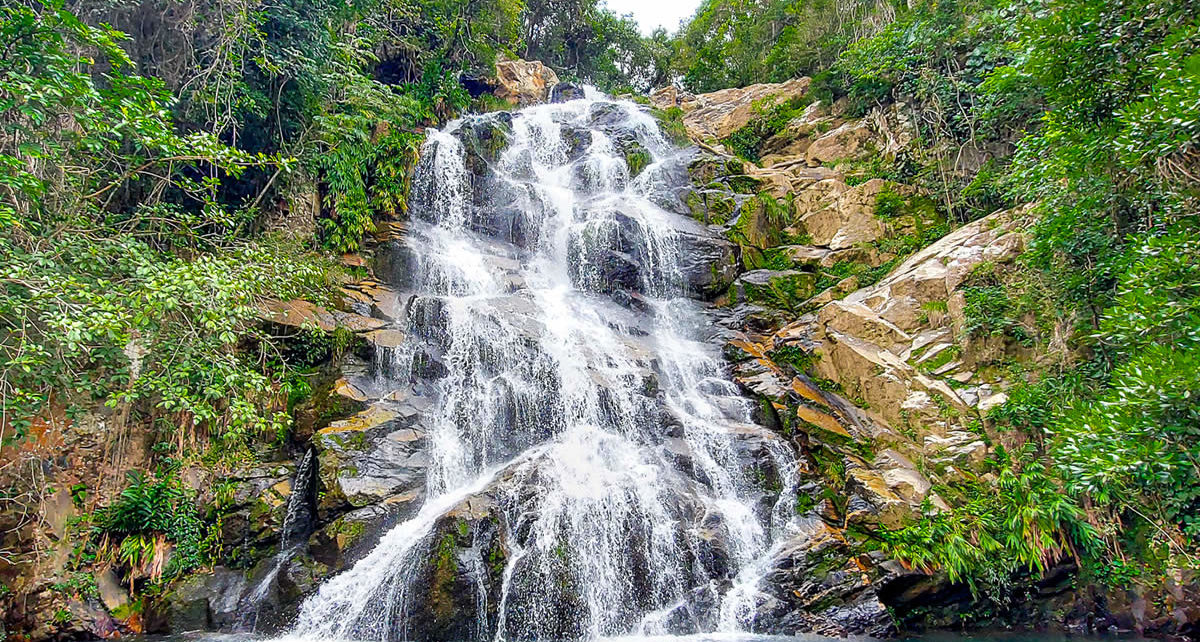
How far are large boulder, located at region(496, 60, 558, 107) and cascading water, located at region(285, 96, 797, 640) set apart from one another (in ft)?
23.7

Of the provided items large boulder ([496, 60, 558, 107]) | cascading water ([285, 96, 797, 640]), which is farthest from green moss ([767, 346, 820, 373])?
large boulder ([496, 60, 558, 107])

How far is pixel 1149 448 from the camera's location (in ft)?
16.9

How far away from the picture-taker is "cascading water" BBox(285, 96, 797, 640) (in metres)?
7.84

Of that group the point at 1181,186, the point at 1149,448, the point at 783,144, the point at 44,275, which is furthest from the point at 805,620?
the point at 783,144

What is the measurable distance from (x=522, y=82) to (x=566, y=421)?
1945cm

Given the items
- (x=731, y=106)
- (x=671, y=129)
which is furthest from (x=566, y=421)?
(x=731, y=106)

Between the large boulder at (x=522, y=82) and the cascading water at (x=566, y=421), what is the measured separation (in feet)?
23.7

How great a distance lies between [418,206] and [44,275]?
9722mm

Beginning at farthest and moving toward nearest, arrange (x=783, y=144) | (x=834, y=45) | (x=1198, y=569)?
(x=834, y=45)
(x=783, y=144)
(x=1198, y=569)

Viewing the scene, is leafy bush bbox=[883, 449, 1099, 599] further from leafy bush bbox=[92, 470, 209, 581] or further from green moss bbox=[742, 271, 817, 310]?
leafy bush bbox=[92, 470, 209, 581]

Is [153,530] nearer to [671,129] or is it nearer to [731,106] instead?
[671,129]

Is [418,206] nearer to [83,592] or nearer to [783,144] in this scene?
[83,592]

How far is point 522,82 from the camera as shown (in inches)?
1008

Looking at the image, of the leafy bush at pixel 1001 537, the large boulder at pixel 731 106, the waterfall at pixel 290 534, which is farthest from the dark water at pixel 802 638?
the large boulder at pixel 731 106
